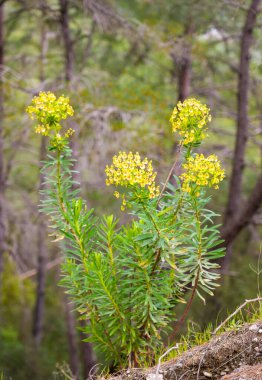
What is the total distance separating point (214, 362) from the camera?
9.18ft

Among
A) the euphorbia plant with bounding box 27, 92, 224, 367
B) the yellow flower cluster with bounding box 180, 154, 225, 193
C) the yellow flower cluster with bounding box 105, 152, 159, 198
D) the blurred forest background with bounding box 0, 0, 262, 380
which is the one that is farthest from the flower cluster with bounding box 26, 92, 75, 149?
the blurred forest background with bounding box 0, 0, 262, 380

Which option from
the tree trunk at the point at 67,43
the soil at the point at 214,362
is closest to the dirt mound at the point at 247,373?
the soil at the point at 214,362

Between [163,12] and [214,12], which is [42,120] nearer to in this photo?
[214,12]

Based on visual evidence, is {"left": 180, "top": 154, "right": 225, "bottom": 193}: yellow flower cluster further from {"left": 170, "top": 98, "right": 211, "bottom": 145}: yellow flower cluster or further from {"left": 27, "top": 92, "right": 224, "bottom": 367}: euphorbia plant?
{"left": 170, "top": 98, "right": 211, "bottom": 145}: yellow flower cluster

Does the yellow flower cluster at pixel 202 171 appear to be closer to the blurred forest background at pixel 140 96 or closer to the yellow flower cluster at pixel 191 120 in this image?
the yellow flower cluster at pixel 191 120

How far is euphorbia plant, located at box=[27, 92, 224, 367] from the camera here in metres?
2.60

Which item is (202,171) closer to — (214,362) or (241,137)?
(214,362)

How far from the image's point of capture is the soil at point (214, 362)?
2.78 meters

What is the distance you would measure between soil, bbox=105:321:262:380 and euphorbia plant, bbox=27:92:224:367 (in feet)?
0.51

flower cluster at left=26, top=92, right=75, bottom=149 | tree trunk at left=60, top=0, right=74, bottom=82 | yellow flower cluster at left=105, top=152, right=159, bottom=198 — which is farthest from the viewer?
tree trunk at left=60, top=0, right=74, bottom=82

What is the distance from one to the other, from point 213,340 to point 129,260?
0.62 metres

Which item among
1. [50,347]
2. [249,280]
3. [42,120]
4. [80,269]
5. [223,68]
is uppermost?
[223,68]

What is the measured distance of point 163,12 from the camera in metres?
10.1

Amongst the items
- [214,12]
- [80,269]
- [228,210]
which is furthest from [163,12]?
[80,269]
